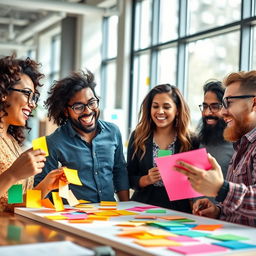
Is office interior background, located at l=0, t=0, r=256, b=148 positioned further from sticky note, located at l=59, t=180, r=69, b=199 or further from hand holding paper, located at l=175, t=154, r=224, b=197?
hand holding paper, located at l=175, t=154, r=224, b=197

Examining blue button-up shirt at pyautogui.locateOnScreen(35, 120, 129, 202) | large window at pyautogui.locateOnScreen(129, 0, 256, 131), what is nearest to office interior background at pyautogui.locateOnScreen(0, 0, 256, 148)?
large window at pyautogui.locateOnScreen(129, 0, 256, 131)

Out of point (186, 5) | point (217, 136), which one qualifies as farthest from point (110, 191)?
point (186, 5)

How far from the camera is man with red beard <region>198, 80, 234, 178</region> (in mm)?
2977

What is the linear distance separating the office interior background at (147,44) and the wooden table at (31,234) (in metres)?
2.06

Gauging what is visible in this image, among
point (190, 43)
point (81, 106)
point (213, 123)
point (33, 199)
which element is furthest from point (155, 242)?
point (190, 43)

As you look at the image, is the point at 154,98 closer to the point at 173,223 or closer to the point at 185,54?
the point at 173,223

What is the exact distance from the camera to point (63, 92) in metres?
2.81

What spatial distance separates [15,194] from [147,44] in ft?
17.2

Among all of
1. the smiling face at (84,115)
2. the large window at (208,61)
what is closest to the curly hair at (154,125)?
the smiling face at (84,115)

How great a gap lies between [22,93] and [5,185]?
0.58 meters

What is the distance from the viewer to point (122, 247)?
1.44 metres

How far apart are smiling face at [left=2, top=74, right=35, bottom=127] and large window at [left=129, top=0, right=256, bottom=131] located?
2997 millimetres

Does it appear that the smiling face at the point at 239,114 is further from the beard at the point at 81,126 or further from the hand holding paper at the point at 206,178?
the beard at the point at 81,126

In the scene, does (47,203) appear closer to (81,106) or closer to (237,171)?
(81,106)
